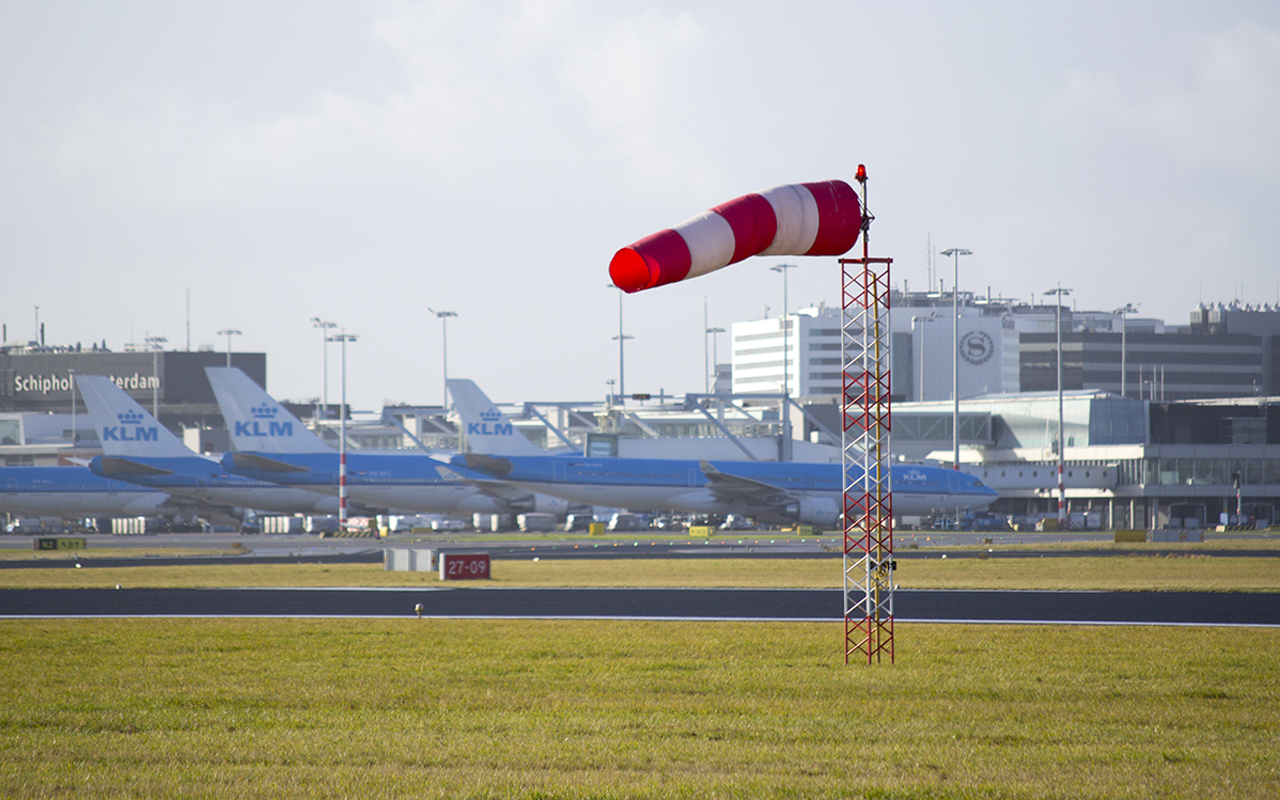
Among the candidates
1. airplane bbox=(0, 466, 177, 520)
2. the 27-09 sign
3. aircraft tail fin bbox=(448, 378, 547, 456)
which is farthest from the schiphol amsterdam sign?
the 27-09 sign

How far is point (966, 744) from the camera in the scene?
38.0 ft

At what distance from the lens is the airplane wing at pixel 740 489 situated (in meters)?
66.1

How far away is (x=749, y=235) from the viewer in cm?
1331

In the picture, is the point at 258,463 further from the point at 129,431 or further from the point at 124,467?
the point at 129,431

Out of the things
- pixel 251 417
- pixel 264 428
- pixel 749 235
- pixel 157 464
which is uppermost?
pixel 749 235

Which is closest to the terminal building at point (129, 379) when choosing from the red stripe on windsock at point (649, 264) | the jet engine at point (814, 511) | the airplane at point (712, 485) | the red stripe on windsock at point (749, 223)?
the airplane at point (712, 485)

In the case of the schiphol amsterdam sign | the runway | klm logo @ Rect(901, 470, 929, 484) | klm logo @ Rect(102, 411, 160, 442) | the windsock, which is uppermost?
the schiphol amsterdam sign

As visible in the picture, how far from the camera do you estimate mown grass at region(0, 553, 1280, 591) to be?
3303 centimetres

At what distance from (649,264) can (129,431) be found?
66422 millimetres

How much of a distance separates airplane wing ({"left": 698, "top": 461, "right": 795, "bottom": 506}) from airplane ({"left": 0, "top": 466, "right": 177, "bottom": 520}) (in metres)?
33.6

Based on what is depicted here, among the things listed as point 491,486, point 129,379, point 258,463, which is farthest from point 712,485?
point 129,379

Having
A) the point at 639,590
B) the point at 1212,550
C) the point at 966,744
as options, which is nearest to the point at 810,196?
the point at 966,744

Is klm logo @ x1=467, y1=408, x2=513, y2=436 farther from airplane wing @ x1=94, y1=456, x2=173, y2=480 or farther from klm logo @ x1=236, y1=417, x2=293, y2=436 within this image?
airplane wing @ x1=94, y1=456, x2=173, y2=480

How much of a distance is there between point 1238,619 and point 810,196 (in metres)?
13.8
